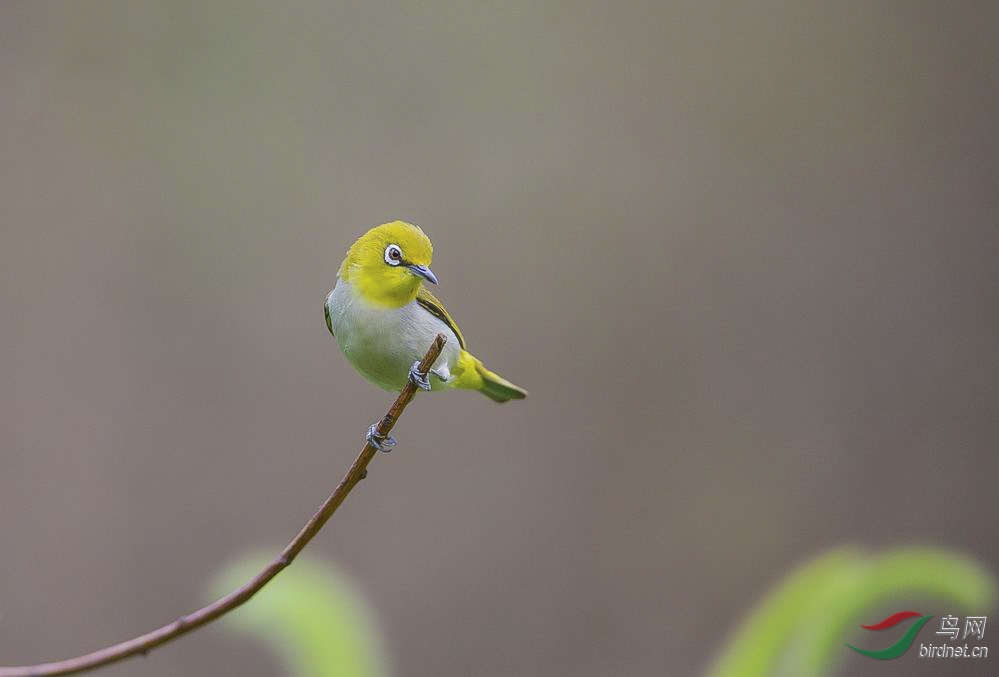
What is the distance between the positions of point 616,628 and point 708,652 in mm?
419

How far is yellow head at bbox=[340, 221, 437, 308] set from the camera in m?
1.39

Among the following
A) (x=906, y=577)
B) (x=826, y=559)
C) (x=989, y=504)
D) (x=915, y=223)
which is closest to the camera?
(x=906, y=577)

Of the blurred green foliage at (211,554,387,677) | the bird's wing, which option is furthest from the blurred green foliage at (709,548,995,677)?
the bird's wing

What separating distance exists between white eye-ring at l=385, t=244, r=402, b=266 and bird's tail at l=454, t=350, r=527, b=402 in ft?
1.27

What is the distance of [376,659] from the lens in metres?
0.77

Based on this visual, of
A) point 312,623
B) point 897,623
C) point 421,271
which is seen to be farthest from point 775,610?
point 421,271

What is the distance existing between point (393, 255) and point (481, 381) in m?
0.51

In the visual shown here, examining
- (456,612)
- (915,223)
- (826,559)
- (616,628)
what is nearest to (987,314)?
(915,223)

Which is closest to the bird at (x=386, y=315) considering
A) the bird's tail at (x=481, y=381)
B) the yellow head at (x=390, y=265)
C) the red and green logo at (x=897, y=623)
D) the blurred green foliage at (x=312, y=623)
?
the yellow head at (x=390, y=265)

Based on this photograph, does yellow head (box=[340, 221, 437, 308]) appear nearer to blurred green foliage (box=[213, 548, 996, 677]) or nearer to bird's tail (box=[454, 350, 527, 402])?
bird's tail (box=[454, 350, 527, 402])

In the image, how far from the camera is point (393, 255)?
1428 mm

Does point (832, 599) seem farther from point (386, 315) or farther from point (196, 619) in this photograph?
point (386, 315)

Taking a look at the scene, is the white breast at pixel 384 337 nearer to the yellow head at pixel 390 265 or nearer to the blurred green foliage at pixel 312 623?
the yellow head at pixel 390 265

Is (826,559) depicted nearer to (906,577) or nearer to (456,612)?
(906,577)
